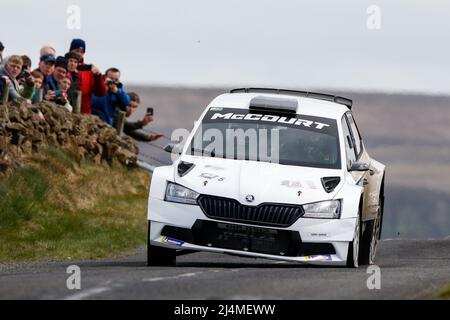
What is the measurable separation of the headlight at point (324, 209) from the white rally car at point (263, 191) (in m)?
0.01

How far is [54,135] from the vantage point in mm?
25484

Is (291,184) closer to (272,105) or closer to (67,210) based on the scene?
(272,105)

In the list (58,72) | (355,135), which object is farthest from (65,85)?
(355,135)

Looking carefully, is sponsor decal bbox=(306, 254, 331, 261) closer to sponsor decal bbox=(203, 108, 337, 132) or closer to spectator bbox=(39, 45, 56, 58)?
sponsor decal bbox=(203, 108, 337, 132)

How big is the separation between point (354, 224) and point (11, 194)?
26.7ft

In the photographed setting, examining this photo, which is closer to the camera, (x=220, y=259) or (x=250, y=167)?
(x=250, y=167)

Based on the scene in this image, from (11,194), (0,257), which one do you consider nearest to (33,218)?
(11,194)

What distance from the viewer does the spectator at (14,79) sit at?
22344mm

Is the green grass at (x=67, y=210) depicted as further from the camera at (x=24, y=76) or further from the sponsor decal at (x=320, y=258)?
the sponsor decal at (x=320, y=258)

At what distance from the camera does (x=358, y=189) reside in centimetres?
1516

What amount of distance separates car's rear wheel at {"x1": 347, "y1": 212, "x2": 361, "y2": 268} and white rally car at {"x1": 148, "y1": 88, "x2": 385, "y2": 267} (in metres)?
0.01

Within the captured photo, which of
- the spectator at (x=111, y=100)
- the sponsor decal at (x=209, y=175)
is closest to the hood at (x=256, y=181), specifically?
the sponsor decal at (x=209, y=175)

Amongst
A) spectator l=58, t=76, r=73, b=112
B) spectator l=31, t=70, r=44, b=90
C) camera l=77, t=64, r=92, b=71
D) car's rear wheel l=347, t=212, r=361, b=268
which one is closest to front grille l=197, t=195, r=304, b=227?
car's rear wheel l=347, t=212, r=361, b=268
